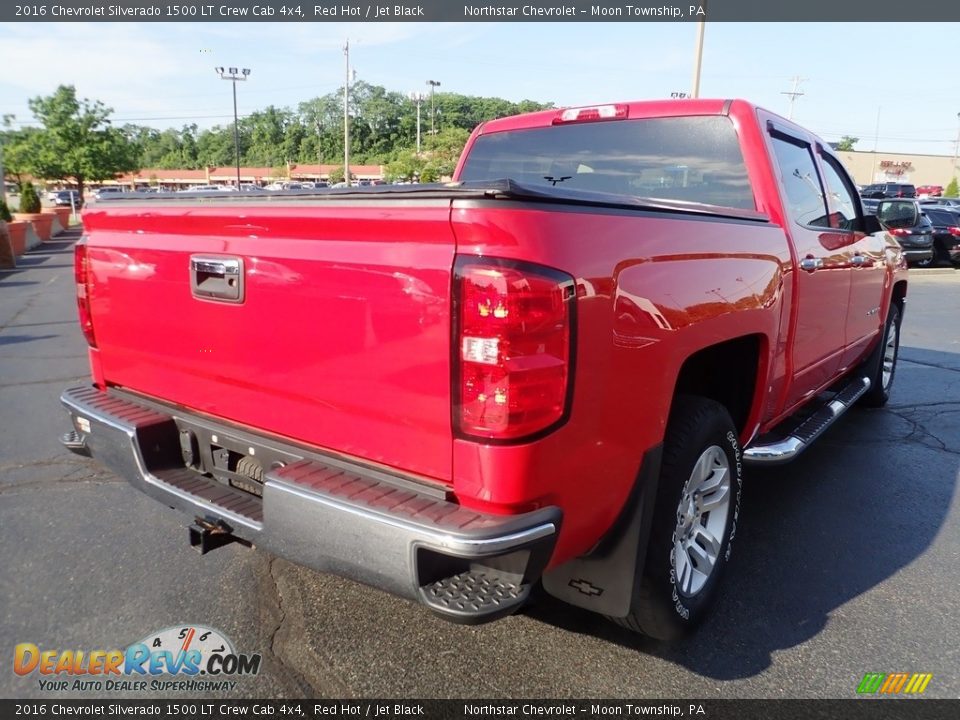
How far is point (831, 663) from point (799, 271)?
1.72 m

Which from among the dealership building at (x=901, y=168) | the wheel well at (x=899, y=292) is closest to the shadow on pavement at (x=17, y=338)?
the wheel well at (x=899, y=292)

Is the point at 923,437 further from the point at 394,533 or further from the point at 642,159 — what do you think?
the point at 394,533

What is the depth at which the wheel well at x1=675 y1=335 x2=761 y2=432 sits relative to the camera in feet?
10.1

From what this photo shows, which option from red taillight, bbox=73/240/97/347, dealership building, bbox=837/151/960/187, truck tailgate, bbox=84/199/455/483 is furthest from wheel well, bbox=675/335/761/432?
dealership building, bbox=837/151/960/187

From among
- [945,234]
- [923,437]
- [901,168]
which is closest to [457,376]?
[923,437]

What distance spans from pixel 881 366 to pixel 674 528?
4.14 meters

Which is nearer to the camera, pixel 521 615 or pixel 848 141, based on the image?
pixel 521 615

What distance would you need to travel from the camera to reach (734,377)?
3.21 metres

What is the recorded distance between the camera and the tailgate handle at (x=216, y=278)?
240 centimetres

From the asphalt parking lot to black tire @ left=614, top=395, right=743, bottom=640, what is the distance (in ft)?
0.53

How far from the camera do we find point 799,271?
3.42 meters

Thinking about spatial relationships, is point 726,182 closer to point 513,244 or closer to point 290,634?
point 513,244

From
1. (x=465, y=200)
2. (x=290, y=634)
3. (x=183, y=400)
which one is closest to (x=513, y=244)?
(x=465, y=200)

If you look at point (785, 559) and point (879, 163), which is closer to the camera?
point (785, 559)
